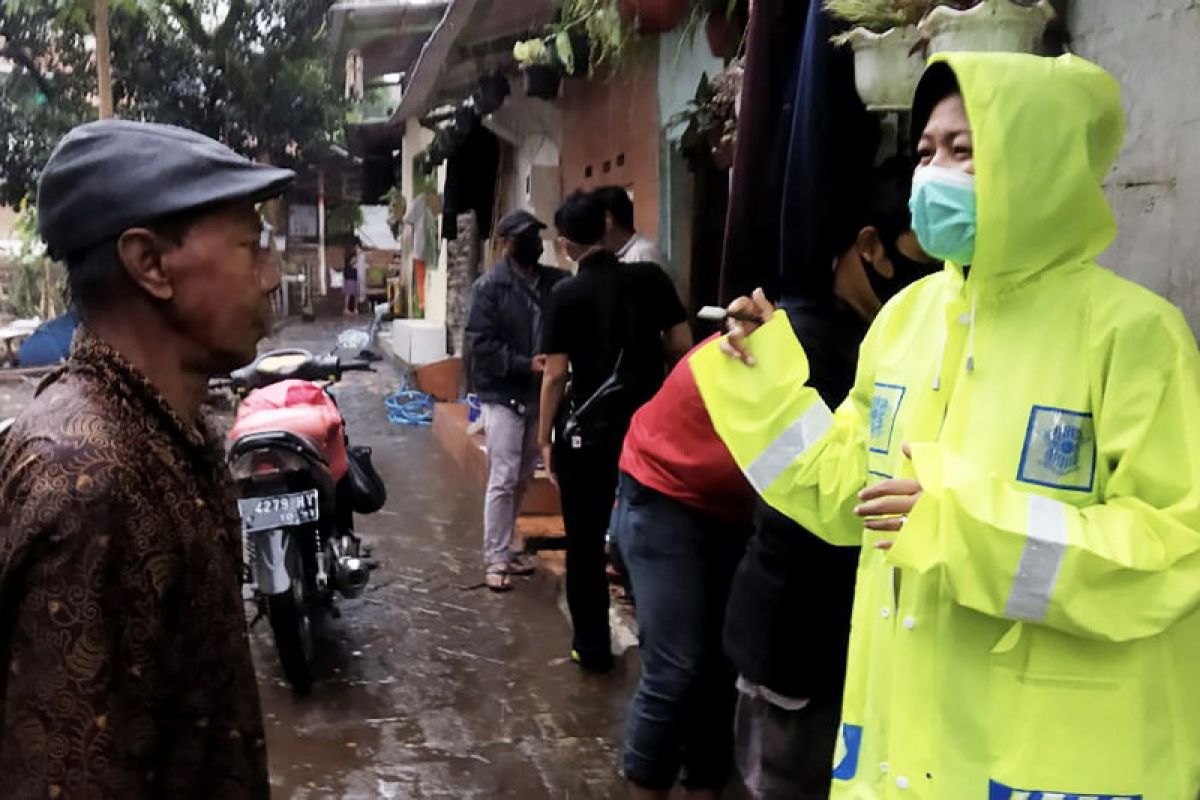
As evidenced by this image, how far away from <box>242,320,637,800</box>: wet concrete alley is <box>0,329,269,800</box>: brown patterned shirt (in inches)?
98.2

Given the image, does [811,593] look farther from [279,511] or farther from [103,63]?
[103,63]

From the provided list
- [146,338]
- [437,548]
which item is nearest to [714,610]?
[146,338]

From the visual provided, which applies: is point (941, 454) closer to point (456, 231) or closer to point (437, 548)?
point (437, 548)

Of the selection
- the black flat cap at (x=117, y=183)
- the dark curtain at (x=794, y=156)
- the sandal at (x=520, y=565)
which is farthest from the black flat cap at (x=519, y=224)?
the black flat cap at (x=117, y=183)

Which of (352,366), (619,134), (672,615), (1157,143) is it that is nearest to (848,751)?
(672,615)

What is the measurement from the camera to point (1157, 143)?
7.70 ft

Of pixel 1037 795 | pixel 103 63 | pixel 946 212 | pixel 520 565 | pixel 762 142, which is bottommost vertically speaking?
pixel 520 565

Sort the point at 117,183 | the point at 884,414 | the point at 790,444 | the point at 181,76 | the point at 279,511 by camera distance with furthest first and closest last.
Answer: the point at 181,76
the point at 279,511
the point at 790,444
the point at 884,414
the point at 117,183

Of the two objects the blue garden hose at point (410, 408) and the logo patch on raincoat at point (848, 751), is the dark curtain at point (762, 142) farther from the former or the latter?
the blue garden hose at point (410, 408)

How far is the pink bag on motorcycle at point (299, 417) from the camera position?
4855 mm

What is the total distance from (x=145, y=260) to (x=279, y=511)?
3.16 m

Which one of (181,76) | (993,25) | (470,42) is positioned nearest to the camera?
(993,25)

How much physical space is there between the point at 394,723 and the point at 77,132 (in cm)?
333

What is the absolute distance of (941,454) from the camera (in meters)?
1.65
